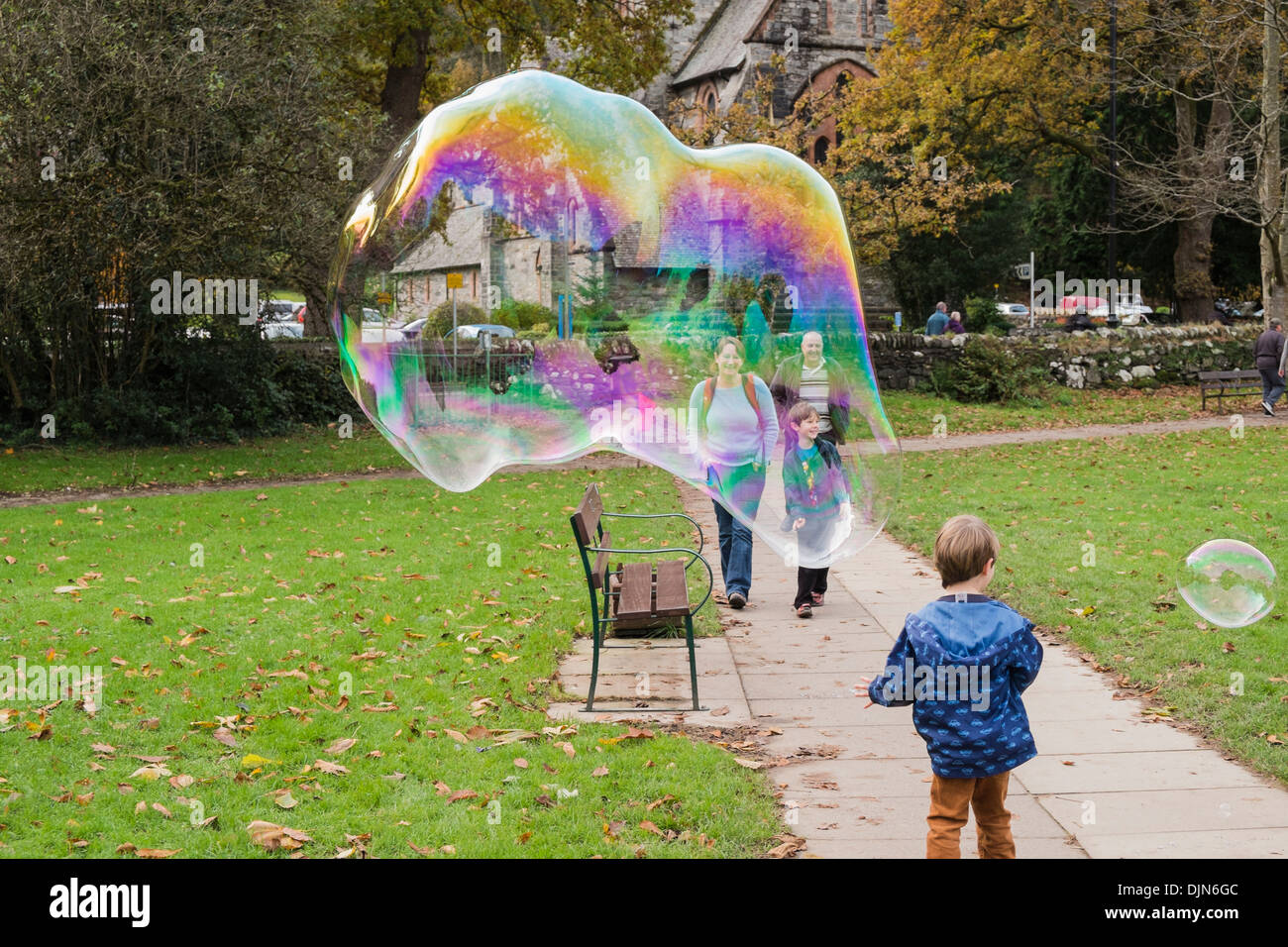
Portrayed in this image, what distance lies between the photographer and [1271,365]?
833 inches

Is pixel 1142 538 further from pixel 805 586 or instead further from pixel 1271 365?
pixel 1271 365

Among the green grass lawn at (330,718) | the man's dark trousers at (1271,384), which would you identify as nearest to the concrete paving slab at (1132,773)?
the green grass lawn at (330,718)

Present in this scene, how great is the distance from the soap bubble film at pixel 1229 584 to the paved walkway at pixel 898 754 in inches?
24.9

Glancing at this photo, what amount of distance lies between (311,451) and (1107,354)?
17.1 m

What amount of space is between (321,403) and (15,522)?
30.9ft

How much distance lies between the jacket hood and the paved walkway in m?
0.99

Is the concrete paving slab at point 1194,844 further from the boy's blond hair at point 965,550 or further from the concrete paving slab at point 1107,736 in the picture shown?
the boy's blond hair at point 965,550

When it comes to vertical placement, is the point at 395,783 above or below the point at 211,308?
below

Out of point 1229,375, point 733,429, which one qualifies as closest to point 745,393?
point 733,429

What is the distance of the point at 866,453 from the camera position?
6.19 m

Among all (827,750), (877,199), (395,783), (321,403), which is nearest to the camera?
(395,783)

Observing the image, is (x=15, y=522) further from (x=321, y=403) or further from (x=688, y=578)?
(x=321, y=403)

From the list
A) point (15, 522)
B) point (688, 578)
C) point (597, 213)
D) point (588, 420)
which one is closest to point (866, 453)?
point (588, 420)

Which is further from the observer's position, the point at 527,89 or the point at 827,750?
the point at 527,89
